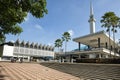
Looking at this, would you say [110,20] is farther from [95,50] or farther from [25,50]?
[25,50]

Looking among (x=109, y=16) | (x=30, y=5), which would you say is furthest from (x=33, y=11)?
(x=109, y=16)

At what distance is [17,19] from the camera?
11.2 metres

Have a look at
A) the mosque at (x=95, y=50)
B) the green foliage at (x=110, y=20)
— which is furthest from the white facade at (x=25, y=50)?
the green foliage at (x=110, y=20)

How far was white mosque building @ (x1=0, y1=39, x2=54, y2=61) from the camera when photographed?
68.2 meters

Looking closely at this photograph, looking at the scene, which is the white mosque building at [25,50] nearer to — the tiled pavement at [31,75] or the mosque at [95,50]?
the mosque at [95,50]

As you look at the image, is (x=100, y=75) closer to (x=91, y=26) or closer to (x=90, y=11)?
(x=91, y=26)

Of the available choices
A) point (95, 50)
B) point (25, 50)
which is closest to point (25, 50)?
point (25, 50)

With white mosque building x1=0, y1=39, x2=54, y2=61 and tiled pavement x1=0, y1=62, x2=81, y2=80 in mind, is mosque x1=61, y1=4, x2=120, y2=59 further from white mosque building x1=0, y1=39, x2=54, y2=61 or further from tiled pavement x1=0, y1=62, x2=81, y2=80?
white mosque building x1=0, y1=39, x2=54, y2=61

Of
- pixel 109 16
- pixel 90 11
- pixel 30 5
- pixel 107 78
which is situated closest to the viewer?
pixel 30 5

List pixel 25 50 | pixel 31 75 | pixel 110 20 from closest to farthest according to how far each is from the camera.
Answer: pixel 31 75 < pixel 110 20 < pixel 25 50

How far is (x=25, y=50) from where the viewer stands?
7662cm

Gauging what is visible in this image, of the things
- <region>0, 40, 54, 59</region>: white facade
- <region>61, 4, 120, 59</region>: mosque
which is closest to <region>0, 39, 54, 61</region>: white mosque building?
<region>0, 40, 54, 59</region>: white facade

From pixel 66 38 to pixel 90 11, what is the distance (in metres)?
21.9

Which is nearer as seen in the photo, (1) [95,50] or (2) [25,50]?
(1) [95,50]
